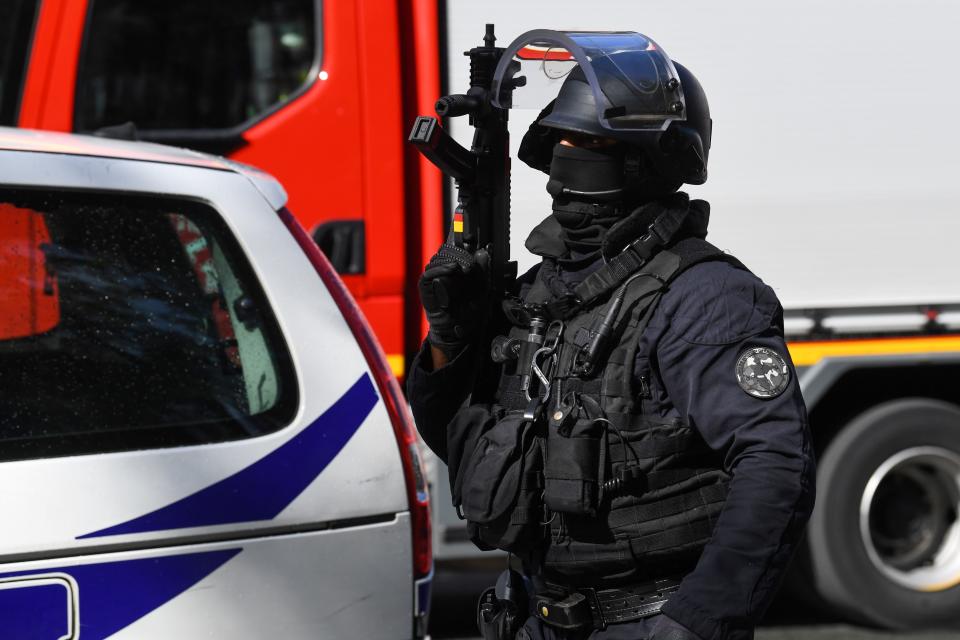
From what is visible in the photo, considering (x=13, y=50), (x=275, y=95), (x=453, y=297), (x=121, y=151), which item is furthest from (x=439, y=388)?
(x=13, y=50)

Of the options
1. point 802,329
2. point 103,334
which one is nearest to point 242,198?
point 103,334

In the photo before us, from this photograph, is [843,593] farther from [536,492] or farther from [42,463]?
[42,463]

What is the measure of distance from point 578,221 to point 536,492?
1.52 feet

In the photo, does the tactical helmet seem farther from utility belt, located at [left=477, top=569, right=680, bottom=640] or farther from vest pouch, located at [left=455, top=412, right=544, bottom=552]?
utility belt, located at [left=477, top=569, right=680, bottom=640]

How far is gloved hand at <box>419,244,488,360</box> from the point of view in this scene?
7.27 feet

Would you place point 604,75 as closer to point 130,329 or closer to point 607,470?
point 607,470

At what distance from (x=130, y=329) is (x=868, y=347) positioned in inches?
111

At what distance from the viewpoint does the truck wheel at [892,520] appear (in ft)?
14.9

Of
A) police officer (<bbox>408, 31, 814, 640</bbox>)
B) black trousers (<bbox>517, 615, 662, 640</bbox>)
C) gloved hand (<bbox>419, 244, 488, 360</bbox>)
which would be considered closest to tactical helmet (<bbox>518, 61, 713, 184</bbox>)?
police officer (<bbox>408, 31, 814, 640</bbox>)

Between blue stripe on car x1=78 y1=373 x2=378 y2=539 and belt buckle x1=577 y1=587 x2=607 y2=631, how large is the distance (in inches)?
22.1

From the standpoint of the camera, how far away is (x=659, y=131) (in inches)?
85.9

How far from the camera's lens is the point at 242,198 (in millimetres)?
2582

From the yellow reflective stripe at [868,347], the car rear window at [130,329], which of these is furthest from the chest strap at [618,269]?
the yellow reflective stripe at [868,347]

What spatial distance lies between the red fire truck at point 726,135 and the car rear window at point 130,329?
1844 mm
